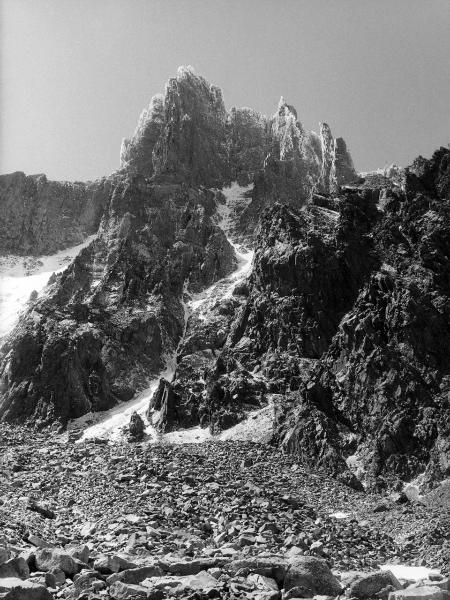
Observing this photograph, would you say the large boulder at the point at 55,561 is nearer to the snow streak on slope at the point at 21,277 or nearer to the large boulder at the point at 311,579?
the large boulder at the point at 311,579

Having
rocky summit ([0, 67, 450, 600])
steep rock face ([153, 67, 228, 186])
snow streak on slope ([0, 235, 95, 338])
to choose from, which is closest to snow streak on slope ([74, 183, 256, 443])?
rocky summit ([0, 67, 450, 600])

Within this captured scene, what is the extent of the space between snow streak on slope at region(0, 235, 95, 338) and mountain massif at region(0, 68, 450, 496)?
470 centimetres

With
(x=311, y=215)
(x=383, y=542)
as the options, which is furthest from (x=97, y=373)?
(x=383, y=542)

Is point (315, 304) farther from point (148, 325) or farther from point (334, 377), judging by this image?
point (148, 325)

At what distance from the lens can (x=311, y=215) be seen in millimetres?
102312

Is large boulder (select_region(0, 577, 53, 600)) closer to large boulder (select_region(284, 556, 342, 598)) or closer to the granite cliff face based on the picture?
large boulder (select_region(284, 556, 342, 598))

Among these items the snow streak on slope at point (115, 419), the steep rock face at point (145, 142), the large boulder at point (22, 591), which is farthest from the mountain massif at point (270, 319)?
the large boulder at point (22, 591)

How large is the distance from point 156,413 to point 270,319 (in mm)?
22279

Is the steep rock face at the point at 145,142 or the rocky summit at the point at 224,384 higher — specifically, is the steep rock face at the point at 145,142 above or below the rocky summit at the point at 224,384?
above

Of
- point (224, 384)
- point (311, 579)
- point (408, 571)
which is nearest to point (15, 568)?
point (311, 579)

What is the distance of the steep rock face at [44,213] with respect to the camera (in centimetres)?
15250

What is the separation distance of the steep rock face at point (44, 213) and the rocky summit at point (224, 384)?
52cm

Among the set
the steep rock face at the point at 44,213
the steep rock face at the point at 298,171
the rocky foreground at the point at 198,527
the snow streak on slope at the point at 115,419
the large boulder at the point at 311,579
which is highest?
the steep rock face at the point at 298,171

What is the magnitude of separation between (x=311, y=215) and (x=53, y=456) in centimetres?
6266
